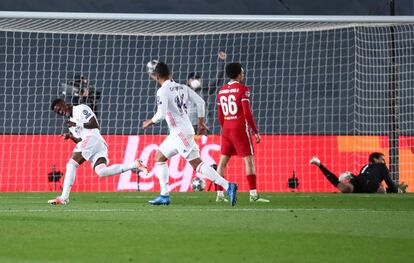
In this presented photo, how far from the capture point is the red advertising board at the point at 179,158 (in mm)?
19250

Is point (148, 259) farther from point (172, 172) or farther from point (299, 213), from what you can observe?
point (172, 172)

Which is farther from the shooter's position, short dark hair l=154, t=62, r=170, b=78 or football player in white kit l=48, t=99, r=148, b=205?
football player in white kit l=48, t=99, r=148, b=205

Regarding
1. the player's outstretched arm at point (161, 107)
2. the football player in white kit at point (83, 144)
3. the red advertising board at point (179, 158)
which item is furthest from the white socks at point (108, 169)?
the red advertising board at point (179, 158)

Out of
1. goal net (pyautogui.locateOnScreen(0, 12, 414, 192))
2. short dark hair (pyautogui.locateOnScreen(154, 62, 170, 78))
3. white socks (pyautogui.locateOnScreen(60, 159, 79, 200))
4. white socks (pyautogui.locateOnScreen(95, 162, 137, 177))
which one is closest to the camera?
short dark hair (pyautogui.locateOnScreen(154, 62, 170, 78))

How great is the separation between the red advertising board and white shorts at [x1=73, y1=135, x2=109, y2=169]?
458cm

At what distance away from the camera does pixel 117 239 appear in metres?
8.56

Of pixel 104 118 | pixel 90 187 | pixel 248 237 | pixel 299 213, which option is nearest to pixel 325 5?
pixel 104 118

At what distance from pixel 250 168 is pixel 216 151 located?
5.13 metres

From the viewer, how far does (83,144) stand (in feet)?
47.1

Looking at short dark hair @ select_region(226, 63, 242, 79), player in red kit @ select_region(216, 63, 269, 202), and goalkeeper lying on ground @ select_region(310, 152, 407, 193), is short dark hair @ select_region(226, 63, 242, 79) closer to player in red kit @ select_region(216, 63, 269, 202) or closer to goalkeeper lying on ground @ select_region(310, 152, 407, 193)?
player in red kit @ select_region(216, 63, 269, 202)

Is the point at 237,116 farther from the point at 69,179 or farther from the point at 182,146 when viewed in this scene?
the point at 69,179

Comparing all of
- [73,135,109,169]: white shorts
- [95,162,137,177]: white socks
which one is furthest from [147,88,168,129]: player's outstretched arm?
[95,162,137,177]: white socks

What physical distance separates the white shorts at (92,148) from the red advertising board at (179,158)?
4.58 m

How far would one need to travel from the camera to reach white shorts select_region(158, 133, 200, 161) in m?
13.5
